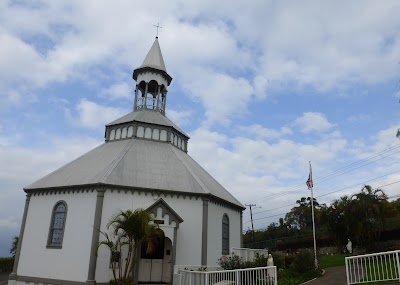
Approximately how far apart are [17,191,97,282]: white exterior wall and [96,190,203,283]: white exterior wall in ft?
2.59

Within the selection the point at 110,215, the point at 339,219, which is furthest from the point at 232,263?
the point at 339,219

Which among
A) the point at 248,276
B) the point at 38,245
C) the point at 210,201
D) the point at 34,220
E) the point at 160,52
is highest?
the point at 160,52

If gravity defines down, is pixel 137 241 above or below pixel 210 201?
below

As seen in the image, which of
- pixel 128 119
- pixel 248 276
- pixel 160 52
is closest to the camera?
pixel 248 276

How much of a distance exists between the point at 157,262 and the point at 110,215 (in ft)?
12.8

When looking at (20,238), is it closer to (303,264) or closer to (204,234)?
(204,234)

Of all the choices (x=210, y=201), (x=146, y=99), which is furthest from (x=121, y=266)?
(x=146, y=99)

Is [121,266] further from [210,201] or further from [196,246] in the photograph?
[210,201]

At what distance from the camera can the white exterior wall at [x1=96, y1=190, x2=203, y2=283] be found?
1870 centimetres

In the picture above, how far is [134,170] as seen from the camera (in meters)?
21.3

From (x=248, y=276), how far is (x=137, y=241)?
18.0ft

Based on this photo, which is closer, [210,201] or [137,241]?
[137,241]

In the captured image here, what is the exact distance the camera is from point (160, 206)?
63.8 ft

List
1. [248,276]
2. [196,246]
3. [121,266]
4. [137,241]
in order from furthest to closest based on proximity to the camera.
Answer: [196,246]
[121,266]
[137,241]
[248,276]
